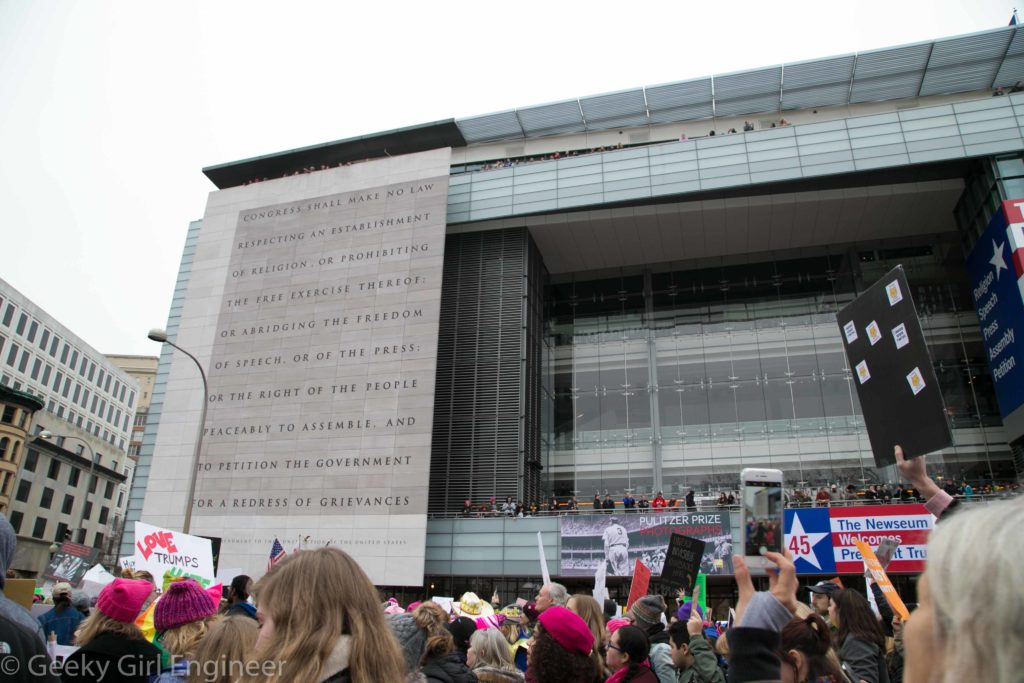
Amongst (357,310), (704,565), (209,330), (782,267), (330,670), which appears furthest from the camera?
(782,267)

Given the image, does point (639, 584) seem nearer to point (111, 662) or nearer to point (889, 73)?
point (111, 662)

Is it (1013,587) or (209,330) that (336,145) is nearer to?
(209,330)

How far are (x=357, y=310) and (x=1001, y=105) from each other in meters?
31.6

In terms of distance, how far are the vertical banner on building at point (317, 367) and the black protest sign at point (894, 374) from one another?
2660cm

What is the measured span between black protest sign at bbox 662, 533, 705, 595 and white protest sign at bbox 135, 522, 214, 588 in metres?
7.58

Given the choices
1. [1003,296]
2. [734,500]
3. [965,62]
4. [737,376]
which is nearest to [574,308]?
[737,376]

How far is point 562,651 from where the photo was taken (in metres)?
4.62

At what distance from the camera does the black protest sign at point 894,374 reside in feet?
17.3

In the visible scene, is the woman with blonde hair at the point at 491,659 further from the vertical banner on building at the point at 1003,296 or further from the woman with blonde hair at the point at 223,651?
the vertical banner on building at the point at 1003,296

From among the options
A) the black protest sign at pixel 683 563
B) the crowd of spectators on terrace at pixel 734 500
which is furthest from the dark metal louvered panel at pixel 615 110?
the black protest sign at pixel 683 563

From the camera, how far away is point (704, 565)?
1131 inches

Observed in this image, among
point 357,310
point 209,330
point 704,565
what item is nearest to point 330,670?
point 704,565

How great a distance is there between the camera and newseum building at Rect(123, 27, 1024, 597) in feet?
107

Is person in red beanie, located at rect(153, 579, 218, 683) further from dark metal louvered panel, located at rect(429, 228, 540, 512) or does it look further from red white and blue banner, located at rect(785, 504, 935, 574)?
dark metal louvered panel, located at rect(429, 228, 540, 512)
